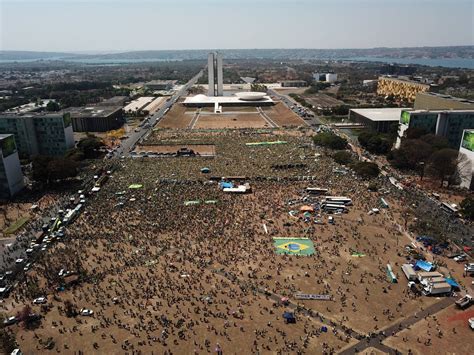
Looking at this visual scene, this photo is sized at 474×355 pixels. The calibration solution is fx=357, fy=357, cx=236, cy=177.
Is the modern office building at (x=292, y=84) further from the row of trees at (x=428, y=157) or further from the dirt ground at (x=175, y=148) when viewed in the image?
the row of trees at (x=428, y=157)

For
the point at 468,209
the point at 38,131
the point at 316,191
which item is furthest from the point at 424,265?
the point at 38,131

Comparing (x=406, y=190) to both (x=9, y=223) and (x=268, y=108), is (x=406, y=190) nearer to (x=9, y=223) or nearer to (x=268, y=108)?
(x=9, y=223)

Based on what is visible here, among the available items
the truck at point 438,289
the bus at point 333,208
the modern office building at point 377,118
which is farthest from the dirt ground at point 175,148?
the truck at point 438,289

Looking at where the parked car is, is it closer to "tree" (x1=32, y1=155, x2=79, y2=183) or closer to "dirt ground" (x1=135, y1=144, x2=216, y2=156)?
"tree" (x1=32, y1=155, x2=79, y2=183)

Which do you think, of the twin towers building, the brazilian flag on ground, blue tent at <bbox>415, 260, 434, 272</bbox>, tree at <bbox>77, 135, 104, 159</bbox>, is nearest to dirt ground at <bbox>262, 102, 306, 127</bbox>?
the twin towers building

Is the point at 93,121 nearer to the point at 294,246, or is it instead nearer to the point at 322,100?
the point at 294,246

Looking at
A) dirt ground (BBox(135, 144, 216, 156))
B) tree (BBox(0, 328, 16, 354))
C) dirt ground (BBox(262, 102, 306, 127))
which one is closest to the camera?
tree (BBox(0, 328, 16, 354))

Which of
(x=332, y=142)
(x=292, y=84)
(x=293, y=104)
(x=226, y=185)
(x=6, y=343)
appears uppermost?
(x=292, y=84)
